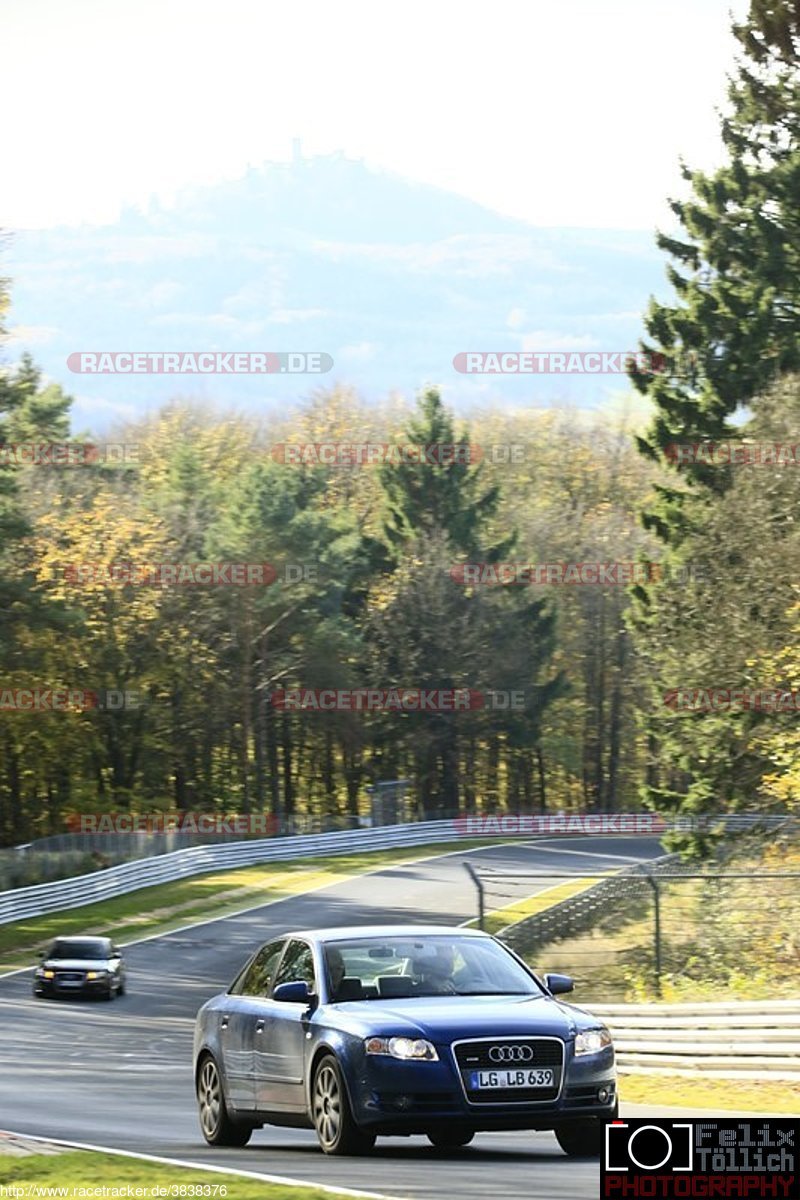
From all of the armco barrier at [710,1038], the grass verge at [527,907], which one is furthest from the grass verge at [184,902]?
the armco barrier at [710,1038]

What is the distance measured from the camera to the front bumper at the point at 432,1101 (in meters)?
12.6

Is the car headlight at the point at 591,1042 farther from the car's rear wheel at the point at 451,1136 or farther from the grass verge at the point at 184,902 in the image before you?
the grass verge at the point at 184,902

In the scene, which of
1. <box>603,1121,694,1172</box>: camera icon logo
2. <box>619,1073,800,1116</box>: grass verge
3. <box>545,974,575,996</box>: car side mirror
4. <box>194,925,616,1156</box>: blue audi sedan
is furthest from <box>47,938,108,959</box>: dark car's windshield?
<box>603,1121,694,1172</box>: camera icon logo

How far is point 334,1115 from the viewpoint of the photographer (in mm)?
13070

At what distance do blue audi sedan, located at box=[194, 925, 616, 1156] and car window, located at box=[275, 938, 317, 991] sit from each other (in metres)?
0.02

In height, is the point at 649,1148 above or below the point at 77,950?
above

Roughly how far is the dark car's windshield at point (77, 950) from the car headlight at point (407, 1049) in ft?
91.3

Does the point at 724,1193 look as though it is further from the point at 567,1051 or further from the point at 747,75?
the point at 747,75

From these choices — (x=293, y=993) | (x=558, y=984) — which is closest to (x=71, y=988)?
(x=293, y=993)

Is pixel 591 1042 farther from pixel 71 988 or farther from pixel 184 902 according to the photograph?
pixel 184 902

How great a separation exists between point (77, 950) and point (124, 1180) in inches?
1138

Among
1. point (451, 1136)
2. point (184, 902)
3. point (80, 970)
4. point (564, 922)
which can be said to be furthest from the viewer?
point (184, 902)

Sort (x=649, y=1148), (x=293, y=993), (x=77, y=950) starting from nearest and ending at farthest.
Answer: (x=649, y=1148) → (x=293, y=993) → (x=77, y=950)

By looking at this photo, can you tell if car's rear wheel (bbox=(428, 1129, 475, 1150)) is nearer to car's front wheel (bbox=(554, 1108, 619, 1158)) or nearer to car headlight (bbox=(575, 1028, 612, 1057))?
car's front wheel (bbox=(554, 1108, 619, 1158))
